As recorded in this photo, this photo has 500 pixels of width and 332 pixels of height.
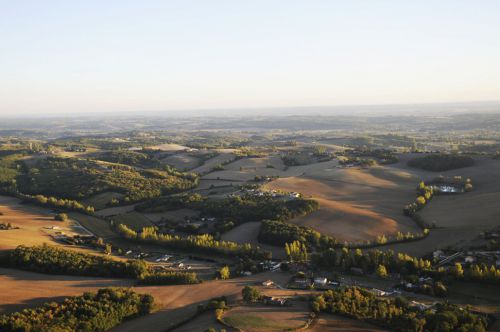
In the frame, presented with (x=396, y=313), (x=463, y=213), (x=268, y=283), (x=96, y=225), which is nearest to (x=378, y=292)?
(x=396, y=313)

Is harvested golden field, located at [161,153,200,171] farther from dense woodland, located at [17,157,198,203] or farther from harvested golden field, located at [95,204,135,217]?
harvested golden field, located at [95,204,135,217]

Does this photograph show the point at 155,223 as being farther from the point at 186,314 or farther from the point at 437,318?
the point at 437,318

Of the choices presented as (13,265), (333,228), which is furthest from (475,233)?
(13,265)

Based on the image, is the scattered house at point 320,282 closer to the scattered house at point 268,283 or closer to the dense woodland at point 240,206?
the scattered house at point 268,283

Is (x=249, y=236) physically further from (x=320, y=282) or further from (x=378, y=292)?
(x=378, y=292)

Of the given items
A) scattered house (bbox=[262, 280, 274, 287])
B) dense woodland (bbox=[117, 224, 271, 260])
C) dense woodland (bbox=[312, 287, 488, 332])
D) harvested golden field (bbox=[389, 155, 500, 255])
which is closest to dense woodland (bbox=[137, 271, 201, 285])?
scattered house (bbox=[262, 280, 274, 287])

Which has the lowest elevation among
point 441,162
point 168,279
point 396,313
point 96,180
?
point 168,279
